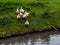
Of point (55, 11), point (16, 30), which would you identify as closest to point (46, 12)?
point (55, 11)

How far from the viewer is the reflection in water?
30219 millimetres

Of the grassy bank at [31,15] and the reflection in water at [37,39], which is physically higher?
the grassy bank at [31,15]

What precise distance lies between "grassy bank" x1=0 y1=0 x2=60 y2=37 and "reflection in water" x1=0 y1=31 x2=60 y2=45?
69cm

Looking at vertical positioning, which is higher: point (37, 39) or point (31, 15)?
point (31, 15)

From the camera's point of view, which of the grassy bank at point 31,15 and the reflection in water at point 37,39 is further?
the grassy bank at point 31,15

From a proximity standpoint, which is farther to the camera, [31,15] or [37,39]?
[31,15]

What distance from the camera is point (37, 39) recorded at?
31.2m

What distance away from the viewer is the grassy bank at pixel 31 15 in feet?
104

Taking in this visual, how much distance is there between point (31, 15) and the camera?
112ft

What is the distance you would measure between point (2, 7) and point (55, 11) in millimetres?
5960

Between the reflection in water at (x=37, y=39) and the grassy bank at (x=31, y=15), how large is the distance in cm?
69

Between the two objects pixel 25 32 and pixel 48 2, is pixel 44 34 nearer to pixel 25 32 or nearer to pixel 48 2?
pixel 25 32

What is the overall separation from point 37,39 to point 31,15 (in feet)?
12.7

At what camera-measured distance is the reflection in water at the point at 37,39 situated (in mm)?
30219
